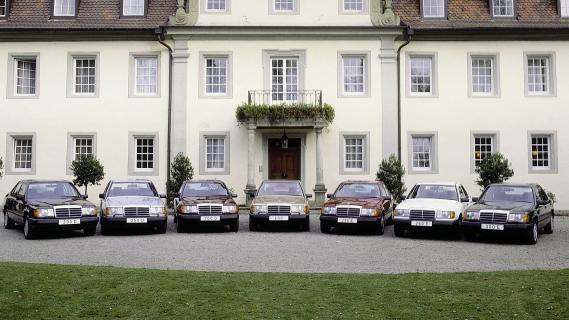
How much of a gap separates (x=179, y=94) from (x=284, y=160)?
5.47 m

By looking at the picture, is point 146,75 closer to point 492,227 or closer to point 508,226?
point 492,227

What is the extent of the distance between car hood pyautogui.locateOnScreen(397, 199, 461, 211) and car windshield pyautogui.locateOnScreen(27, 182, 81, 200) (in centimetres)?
953

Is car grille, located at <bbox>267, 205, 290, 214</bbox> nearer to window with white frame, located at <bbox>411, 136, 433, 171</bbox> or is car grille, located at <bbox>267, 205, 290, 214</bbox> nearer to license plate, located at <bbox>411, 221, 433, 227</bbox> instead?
license plate, located at <bbox>411, 221, 433, 227</bbox>

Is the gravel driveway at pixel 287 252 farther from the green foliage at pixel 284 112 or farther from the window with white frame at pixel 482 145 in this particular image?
the window with white frame at pixel 482 145

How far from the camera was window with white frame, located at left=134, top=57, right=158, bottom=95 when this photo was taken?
86.1 ft

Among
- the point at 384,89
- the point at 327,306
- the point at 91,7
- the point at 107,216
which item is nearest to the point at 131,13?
the point at 91,7

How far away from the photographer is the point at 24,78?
26.5 m

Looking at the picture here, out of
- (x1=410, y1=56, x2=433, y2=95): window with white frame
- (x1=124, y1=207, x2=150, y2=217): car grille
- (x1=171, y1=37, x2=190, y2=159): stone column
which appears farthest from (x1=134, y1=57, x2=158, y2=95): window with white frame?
(x1=410, y1=56, x2=433, y2=95): window with white frame

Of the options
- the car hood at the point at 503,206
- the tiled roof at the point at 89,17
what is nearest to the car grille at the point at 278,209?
the car hood at the point at 503,206

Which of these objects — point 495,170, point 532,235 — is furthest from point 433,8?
point 532,235

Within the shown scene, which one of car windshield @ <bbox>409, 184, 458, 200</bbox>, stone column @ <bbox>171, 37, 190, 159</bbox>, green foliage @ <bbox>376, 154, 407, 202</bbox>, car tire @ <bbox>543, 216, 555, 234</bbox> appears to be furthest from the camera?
stone column @ <bbox>171, 37, 190, 159</bbox>

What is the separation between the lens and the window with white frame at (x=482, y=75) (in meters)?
26.3

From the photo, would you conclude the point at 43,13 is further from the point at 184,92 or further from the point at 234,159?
the point at 234,159

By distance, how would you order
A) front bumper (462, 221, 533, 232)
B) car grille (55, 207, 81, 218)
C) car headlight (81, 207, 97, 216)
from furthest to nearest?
car headlight (81, 207, 97, 216), car grille (55, 207, 81, 218), front bumper (462, 221, 533, 232)
